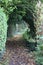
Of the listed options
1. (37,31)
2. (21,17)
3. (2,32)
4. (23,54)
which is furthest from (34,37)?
(2,32)

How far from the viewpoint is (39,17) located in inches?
552

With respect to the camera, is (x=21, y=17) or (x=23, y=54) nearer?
(x=23, y=54)

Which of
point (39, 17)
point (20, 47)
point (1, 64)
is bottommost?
point (20, 47)

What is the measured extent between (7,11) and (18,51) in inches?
98.8

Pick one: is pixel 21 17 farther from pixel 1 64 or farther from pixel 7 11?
pixel 1 64

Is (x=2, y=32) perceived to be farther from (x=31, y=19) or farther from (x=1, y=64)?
(x=31, y=19)

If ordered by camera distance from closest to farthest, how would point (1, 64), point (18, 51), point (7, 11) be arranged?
1. point (1, 64)
2. point (7, 11)
3. point (18, 51)

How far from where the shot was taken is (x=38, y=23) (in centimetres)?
1398

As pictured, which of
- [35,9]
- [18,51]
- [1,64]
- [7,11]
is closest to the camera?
[1,64]

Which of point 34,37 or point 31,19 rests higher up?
point 31,19

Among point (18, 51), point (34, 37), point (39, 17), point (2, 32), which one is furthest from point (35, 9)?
point (2, 32)

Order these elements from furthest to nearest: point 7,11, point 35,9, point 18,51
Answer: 1. point 35,9
2. point 18,51
3. point 7,11

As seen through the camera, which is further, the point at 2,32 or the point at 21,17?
→ the point at 21,17

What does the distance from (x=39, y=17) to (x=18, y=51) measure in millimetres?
2682
